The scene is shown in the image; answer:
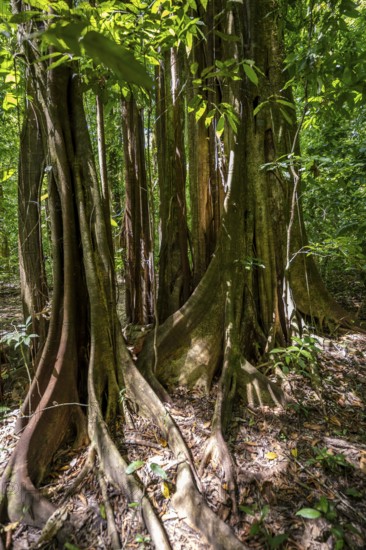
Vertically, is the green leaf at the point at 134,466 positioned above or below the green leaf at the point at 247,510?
above

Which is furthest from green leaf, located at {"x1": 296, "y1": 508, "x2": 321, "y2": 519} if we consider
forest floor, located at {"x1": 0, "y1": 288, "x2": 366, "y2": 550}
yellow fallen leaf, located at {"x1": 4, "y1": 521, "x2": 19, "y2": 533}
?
yellow fallen leaf, located at {"x1": 4, "y1": 521, "x2": 19, "y2": 533}

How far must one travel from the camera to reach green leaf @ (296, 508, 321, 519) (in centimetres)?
164

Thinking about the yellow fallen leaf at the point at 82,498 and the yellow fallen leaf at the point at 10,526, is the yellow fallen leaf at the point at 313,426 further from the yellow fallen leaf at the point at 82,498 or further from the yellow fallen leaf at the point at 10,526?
the yellow fallen leaf at the point at 10,526

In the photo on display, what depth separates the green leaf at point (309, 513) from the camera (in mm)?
1642

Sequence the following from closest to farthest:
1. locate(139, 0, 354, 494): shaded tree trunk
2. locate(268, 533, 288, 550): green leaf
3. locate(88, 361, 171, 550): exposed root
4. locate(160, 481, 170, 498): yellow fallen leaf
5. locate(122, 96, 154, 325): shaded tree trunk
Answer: locate(268, 533, 288, 550): green leaf → locate(88, 361, 171, 550): exposed root → locate(160, 481, 170, 498): yellow fallen leaf → locate(139, 0, 354, 494): shaded tree trunk → locate(122, 96, 154, 325): shaded tree trunk

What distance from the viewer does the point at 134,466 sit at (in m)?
1.98

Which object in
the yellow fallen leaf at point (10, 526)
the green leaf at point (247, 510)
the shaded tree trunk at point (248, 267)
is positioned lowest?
the yellow fallen leaf at point (10, 526)

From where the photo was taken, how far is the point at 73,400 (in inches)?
96.2

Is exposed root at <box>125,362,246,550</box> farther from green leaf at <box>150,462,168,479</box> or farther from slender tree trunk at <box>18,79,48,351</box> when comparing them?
slender tree trunk at <box>18,79,48,351</box>

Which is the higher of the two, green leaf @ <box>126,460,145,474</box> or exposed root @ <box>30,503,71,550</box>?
green leaf @ <box>126,460,145,474</box>

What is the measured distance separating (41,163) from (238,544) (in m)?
3.24

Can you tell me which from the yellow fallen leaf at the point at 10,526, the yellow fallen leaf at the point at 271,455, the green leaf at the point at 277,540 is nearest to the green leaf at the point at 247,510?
the green leaf at the point at 277,540

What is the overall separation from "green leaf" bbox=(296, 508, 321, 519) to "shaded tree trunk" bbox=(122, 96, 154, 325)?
2.86m

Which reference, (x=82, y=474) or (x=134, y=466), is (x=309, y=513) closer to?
(x=134, y=466)
